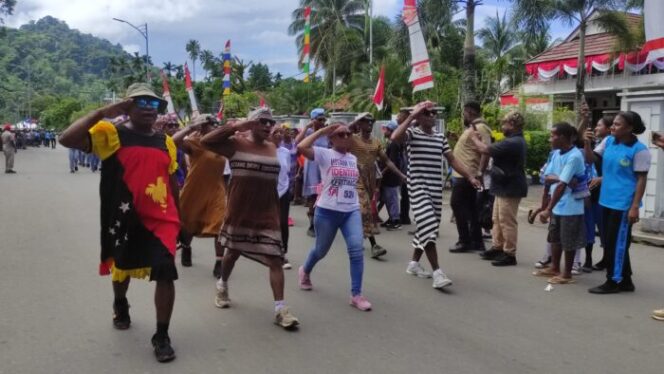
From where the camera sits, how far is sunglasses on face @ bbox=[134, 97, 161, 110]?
157 inches

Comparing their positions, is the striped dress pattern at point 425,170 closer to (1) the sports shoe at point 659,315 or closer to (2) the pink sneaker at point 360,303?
(2) the pink sneaker at point 360,303

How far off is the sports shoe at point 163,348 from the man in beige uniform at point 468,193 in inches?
180

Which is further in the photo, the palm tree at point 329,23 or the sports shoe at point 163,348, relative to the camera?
the palm tree at point 329,23

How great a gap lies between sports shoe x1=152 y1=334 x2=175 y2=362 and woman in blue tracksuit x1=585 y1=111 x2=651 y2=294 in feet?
13.3

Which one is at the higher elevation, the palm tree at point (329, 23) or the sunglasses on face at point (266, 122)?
the palm tree at point (329, 23)

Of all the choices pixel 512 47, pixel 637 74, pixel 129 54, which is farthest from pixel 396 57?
pixel 129 54

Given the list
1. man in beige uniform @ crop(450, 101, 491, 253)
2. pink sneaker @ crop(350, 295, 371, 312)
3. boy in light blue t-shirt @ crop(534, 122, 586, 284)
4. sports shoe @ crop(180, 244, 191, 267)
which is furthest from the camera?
man in beige uniform @ crop(450, 101, 491, 253)

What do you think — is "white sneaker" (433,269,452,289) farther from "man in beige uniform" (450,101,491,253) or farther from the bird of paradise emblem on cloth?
the bird of paradise emblem on cloth

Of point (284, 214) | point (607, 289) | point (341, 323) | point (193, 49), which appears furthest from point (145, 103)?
point (193, 49)

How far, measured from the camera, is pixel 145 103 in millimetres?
4023

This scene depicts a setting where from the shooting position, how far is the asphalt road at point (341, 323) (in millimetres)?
4007

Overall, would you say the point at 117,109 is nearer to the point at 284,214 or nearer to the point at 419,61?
the point at 284,214

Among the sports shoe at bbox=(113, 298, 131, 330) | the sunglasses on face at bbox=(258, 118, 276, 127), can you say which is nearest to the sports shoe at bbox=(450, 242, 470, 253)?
the sunglasses on face at bbox=(258, 118, 276, 127)

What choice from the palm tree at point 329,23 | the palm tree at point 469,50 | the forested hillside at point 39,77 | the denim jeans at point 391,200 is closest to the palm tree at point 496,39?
the palm tree at point 329,23
